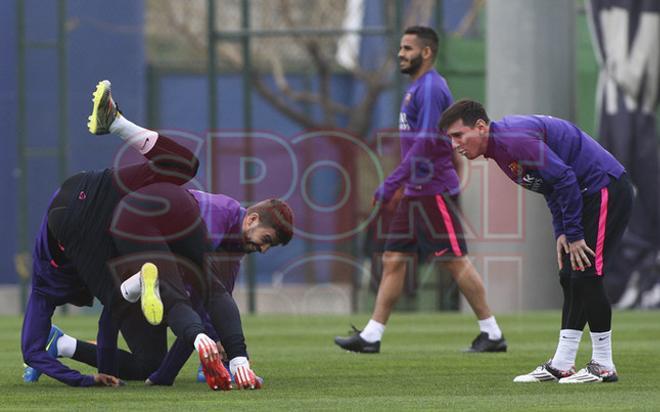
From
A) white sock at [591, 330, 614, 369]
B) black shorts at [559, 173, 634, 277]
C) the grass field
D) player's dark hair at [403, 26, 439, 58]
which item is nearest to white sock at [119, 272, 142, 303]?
the grass field

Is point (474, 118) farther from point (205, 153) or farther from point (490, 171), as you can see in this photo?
point (205, 153)

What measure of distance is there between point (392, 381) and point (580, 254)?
128 centimetres

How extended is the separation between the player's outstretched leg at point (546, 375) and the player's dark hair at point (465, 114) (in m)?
1.38

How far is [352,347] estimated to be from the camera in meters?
10.3

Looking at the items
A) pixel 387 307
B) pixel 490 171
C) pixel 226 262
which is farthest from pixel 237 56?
pixel 226 262

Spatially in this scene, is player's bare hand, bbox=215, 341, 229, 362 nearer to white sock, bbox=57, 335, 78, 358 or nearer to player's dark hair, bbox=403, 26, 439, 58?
white sock, bbox=57, 335, 78, 358

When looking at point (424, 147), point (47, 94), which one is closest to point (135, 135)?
point (424, 147)

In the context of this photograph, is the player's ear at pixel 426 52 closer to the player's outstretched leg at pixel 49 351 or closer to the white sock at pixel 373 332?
the white sock at pixel 373 332

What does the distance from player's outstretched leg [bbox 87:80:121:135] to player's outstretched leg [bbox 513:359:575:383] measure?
2517 mm

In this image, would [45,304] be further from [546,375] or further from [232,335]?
[546,375]

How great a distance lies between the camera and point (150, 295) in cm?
725

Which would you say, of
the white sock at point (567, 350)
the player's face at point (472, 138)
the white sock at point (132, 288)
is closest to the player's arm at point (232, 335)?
the white sock at point (132, 288)

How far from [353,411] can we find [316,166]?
35.7ft

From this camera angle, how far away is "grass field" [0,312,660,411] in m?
7.05
